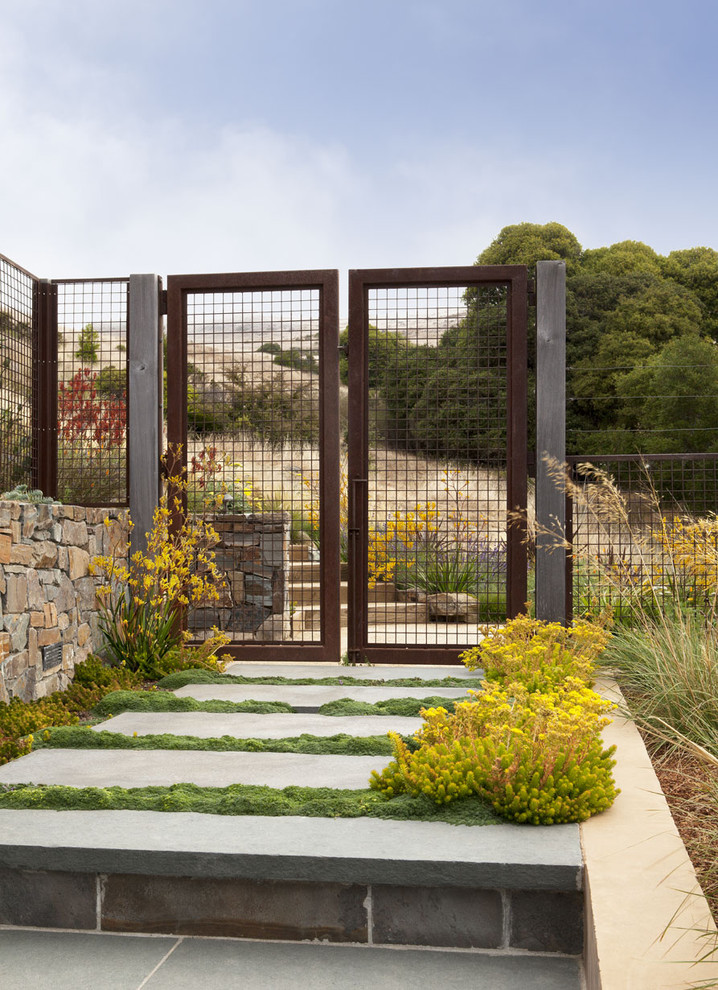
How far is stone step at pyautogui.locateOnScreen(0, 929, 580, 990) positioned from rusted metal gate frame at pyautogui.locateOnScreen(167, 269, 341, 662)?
3.25m

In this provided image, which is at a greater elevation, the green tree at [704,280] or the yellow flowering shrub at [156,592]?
the green tree at [704,280]

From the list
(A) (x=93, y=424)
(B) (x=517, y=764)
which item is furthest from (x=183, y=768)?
(A) (x=93, y=424)

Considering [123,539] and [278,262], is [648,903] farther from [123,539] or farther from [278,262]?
[278,262]

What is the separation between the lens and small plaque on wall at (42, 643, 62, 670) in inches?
171

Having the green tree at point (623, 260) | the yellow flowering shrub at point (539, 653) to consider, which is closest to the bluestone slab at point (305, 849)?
the yellow flowering shrub at point (539, 653)

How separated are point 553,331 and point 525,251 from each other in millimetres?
15561

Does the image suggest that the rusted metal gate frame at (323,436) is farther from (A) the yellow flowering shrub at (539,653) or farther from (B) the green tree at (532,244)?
(B) the green tree at (532,244)

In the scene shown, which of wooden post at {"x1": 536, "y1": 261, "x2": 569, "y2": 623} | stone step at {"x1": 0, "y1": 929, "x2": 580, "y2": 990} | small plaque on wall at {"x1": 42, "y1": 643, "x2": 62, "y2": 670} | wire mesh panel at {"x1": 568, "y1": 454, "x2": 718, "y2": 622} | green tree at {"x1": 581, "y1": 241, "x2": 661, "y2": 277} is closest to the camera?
stone step at {"x1": 0, "y1": 929, "x2": 580, "y2": 990}

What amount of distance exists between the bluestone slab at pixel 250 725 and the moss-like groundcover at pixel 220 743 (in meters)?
0.10

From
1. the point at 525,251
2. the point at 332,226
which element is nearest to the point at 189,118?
the point at 332,226

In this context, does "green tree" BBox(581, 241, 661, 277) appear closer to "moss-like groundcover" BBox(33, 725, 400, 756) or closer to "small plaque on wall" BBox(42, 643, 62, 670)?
"small plaque on wall" BBox(42, 643, 62, 670)

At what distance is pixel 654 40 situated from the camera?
1468 cm

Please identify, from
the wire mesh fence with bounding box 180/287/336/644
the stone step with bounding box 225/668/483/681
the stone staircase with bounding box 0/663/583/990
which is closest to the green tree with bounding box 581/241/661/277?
the wire mesh fence with bounding box 180/287/336/644

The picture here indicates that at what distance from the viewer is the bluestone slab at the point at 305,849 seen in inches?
83.5
